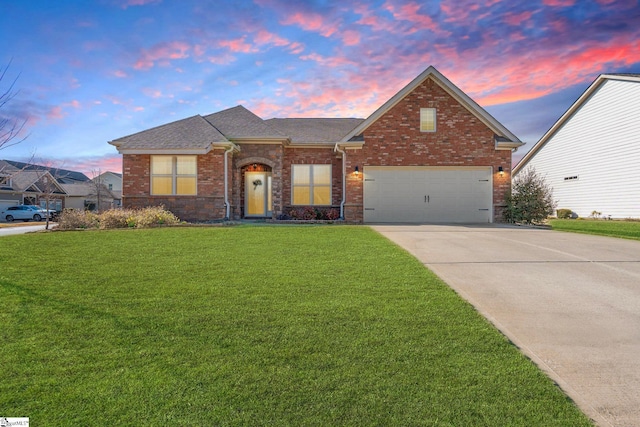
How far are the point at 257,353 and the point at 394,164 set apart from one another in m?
13.8

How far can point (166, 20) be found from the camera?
1210cm

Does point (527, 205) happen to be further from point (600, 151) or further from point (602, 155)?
point (600, 151)

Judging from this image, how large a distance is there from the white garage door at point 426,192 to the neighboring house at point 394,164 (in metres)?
0.05

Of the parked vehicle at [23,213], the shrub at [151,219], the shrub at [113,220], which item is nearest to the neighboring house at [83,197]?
the parked vehicle at [23,213]

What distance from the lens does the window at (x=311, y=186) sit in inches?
697

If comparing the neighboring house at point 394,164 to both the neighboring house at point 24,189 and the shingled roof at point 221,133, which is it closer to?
the shingled roof at point 221,133

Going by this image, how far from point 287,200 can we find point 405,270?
1186 cm

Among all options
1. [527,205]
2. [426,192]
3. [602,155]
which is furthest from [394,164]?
[602,155]

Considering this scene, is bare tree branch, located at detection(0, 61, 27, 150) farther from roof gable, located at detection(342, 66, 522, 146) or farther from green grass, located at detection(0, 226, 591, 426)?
roof gable, located at detection(342, 66, 522, 146)

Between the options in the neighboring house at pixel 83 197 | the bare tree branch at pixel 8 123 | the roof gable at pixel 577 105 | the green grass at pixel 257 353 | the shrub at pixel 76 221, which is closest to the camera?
the green grass at pixel 257 353

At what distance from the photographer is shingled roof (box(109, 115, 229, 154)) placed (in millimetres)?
15680

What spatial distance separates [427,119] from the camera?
15.9 meters

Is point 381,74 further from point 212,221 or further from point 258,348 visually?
point 258,348

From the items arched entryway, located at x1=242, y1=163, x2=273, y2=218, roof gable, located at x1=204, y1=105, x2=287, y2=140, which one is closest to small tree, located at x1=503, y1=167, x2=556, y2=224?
roof gable, located at x1=204, y1=105, x2=287, y2=140
